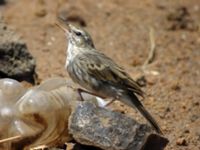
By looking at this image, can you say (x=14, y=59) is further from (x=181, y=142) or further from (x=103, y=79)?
(x=181, y=142)

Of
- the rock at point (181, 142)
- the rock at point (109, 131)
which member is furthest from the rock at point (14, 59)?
the rock at point (181, 142)

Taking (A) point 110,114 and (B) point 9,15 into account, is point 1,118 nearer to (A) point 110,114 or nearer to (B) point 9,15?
(A) point 110,114

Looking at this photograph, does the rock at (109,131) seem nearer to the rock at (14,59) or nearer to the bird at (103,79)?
the bird at (103,79)

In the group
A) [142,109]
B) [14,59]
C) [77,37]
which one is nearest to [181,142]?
[142,109]

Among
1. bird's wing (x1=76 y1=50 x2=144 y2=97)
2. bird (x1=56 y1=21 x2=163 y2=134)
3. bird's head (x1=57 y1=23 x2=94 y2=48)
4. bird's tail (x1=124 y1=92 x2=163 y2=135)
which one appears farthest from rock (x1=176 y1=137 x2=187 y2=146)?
bird's head (x1=57 y1=23 x2=94 y2=48)

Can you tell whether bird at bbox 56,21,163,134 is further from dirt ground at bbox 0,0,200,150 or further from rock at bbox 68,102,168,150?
rock at bbox 68,102,168,150

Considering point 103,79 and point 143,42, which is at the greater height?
point 103,79
